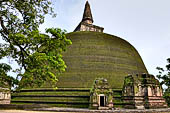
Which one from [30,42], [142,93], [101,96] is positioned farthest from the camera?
→ [142,93]

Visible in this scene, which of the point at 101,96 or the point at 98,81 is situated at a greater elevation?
the point at 98,81

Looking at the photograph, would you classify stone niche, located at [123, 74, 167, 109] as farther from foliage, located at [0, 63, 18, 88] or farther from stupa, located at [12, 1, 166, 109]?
foliage, located at [0, 63, 18, 88]

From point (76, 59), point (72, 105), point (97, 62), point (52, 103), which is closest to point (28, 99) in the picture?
point (52, 103)

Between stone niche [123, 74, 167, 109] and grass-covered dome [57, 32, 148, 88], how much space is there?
2462 millimetres

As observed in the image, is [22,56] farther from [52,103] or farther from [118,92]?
[118,92]

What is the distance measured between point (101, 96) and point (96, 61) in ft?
22.2

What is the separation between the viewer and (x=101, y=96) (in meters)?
17.2

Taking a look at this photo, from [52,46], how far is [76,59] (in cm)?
1483

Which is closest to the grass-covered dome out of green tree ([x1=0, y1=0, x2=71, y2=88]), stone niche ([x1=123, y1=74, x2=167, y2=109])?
stone niche ([x1=123, y1=74, x2=167, y2=109])

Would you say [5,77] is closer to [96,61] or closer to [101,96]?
[101,96]

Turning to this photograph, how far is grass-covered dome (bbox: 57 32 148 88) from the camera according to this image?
21.0m

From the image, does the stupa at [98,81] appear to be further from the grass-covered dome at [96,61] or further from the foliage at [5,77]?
the foliage at [5,77]

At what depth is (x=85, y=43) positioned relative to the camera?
25219mm

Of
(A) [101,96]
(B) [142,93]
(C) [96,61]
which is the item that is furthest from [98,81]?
(C) [96,61]
